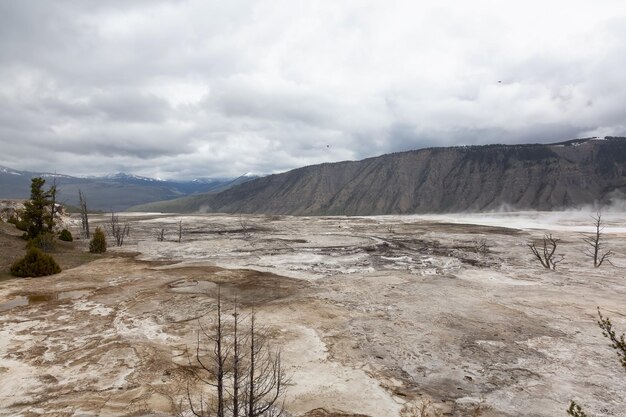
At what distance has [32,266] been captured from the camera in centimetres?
2323

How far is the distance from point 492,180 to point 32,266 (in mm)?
169928

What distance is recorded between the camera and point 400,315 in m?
17.0

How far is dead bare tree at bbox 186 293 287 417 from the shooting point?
7.86 meters

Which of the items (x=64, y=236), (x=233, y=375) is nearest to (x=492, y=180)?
(x=64, y=236)

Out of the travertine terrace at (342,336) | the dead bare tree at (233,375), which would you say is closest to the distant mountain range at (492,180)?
the travertine terrace at (342,336)

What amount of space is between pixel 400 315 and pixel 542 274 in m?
15.8

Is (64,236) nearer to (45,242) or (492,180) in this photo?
(45,242)

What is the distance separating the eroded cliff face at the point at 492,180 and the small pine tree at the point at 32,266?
150m

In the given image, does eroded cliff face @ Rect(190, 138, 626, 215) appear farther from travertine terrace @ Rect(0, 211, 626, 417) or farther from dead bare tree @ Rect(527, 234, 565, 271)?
travertine terrace @ Rect(0, 211, 626, 417)

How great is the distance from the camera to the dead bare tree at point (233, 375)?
309 inches

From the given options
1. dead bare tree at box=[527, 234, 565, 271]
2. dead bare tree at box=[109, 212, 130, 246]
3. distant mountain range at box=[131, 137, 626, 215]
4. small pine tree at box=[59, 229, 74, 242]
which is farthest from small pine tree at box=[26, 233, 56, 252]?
distant mountain range at box=[131, 137, 626, 215]

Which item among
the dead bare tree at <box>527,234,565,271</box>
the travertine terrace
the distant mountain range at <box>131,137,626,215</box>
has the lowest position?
the travertine terrace

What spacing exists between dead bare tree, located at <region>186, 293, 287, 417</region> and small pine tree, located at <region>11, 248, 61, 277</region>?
14.8 m

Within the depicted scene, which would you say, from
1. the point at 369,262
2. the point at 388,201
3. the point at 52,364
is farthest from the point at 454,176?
the point at 52,364
